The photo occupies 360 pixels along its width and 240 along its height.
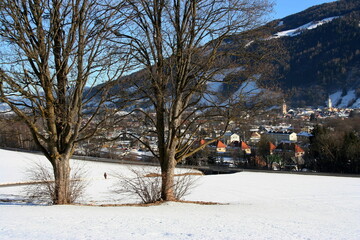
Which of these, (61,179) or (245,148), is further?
(245,148)

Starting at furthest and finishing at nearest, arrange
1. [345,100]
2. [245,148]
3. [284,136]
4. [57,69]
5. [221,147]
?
[345,100] < [284,136] < [221,147] < [245,148] < [57,69]

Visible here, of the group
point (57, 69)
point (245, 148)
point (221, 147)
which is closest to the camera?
point (57, 69)

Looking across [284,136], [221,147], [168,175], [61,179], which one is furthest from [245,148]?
[61,179]

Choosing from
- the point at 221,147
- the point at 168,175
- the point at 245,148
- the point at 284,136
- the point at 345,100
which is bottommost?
the point at 168,175

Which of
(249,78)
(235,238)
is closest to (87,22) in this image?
(249,78)

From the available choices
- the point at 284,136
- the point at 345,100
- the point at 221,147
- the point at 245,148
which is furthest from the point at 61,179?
the point at 345,100

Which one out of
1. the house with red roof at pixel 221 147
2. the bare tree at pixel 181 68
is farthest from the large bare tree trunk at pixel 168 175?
the house with red roof at pixel 221 147

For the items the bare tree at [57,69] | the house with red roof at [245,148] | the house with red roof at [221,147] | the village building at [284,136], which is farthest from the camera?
the village building at [284,136]

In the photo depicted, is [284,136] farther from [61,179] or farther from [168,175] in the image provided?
[61,179]

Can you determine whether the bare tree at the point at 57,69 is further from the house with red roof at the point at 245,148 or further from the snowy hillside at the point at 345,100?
the snowy hillside at the point at 345,100

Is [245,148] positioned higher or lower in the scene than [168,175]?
higher

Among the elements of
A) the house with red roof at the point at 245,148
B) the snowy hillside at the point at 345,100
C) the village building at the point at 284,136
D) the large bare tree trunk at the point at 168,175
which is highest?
the snowy hillside at the point at 345,100

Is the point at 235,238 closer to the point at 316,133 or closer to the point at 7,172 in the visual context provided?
the point at 7,172

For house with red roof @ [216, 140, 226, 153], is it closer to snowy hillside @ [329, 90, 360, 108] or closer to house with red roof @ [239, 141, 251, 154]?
house with red roof @ [239, 141, 251, 154]
